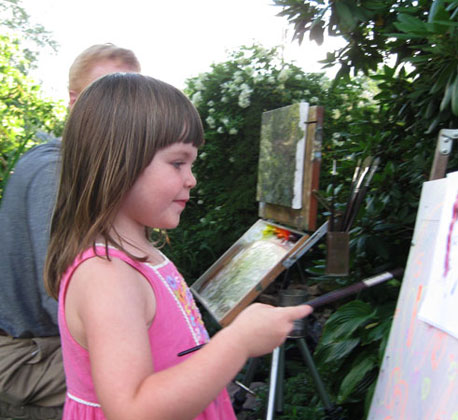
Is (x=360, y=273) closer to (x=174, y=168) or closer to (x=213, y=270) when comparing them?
(x=213, y=270)

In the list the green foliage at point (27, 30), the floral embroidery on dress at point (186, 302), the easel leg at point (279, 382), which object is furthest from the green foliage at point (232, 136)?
the green foliage at point (27, 30)

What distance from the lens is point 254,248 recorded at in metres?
3.09

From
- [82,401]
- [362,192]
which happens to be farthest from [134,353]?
[362,192]

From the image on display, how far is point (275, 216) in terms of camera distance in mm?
3139

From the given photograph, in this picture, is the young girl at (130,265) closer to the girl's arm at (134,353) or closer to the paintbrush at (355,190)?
the girl's arm at (134,353)

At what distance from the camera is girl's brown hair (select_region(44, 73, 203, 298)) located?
917mm

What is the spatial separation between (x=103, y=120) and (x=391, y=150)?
169 centimetres

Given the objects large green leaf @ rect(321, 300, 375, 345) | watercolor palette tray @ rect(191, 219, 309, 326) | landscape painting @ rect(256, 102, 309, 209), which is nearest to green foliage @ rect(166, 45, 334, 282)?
landscape painting @ rect(256, 102, 309, 209)

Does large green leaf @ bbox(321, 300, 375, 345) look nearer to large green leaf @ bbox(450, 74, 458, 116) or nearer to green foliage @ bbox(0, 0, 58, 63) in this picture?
large green leaf @ bbox(450, 74, 458, 116)

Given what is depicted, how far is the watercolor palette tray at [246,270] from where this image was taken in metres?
2.55

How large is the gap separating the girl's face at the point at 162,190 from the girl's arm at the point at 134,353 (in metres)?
0.14

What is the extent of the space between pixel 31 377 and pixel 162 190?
0.77 m

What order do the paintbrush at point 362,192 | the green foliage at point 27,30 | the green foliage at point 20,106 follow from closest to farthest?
the paintbrush at point 362,192, the green foliage at point 20,106, the green foliage at point 27,30

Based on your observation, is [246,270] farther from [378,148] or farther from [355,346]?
[378,148]
